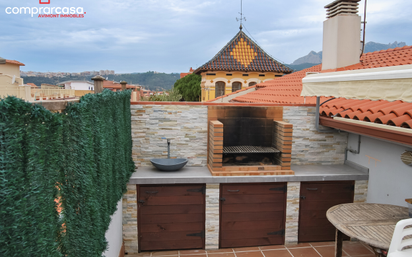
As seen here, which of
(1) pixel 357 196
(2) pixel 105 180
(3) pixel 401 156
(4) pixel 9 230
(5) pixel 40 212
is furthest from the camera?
(1) pixel 357 196

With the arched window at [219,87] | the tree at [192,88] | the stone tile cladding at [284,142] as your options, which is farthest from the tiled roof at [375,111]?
the tree at [192,88]

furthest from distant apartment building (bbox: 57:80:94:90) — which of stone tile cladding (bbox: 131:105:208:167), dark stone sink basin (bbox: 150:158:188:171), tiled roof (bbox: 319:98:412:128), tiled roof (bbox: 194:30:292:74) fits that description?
tiled roof (bbox: 319:98:412:128)

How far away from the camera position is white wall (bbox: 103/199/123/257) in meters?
4.61

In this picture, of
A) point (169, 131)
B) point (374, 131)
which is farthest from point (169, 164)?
point (374, 131)

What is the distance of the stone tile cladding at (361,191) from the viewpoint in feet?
21.3

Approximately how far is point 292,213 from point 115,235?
3.95 metres

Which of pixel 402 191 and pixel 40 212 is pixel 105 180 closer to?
pixel 40 212

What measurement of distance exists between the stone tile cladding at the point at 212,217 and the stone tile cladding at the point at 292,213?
1668 millimetres

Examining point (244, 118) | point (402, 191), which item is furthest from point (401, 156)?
point (244, 118)

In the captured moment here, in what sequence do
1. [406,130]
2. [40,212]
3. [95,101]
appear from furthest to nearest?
[406,130]
[95,101]
[40,212]

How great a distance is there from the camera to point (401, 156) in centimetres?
545

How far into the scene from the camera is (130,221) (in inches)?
243

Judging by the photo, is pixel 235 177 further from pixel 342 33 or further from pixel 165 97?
pixel 165 97

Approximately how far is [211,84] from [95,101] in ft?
63.6
